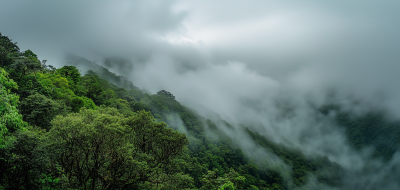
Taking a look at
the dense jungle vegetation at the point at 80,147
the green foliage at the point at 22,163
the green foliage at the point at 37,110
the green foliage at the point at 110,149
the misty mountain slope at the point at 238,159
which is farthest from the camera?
the misty mountain slope at the point at 238,159

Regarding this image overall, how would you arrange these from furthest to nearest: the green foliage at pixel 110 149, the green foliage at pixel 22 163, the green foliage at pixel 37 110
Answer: the green foliage at pixel 37 110 → the green foliage at pixel 110 149 → the green foliage at pixel 22 163

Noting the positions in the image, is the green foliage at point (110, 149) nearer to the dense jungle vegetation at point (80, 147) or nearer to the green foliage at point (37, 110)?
the dense jungle vegetation at point (80, 147)

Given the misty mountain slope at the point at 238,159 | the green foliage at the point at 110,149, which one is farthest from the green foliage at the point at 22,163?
the misty mountain slope at the point at 238,159

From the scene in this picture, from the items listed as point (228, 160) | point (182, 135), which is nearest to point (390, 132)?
point (228, 160)

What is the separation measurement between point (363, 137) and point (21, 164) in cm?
25046

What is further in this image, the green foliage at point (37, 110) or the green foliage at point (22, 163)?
the green foliage at point (37, 110)

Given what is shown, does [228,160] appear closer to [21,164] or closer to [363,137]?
[21,164]

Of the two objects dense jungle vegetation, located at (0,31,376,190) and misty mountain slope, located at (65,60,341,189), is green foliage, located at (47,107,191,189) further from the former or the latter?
misty mountain slope, located at (65,60,341,189)

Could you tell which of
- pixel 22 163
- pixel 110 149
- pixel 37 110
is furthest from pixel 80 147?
pixel 37 110

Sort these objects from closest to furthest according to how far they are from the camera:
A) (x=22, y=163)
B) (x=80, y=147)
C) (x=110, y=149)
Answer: (x=22, y=163)
(x=80, y=147)
(x=110, y=149)

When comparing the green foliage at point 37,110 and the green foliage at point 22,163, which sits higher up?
the green foliage at point 37,110

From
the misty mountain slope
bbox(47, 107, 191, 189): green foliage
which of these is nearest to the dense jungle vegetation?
bbox(47, 107, 191, 189): green foliage

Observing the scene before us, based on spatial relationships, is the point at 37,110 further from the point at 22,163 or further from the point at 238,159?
the point at 238,159

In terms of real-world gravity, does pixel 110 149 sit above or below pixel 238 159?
below
